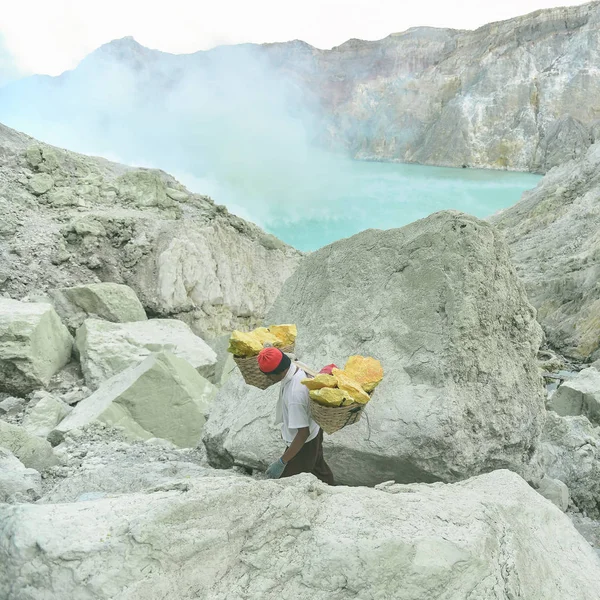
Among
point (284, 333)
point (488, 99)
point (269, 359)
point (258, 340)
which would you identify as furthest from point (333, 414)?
point (488, 99)

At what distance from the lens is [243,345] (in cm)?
357

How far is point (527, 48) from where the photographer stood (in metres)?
63.1

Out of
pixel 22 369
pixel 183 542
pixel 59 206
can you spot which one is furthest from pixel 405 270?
pixel 59 206

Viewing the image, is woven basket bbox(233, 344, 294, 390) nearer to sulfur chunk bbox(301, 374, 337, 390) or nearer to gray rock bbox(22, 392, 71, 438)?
sulfur chunk bbox(301, 374, 337, 390)

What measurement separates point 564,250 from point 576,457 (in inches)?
591

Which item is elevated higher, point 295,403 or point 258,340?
point 258,340

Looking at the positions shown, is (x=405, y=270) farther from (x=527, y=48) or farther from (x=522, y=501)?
(x=527, y=48)

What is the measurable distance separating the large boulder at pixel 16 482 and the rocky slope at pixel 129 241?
747cm

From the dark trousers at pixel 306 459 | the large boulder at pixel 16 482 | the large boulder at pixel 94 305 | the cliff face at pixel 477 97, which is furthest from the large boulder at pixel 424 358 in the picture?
the cliff face at pixel 477 97

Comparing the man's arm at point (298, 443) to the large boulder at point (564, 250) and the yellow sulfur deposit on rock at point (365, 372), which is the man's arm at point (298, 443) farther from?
the large boulder at point (564, 250)

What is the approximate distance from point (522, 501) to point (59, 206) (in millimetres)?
12530

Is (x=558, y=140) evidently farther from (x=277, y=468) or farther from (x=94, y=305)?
(x=277, y=468)

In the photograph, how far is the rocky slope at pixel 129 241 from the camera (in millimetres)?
11945

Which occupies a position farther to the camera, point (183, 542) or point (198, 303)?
point (198, 303)
